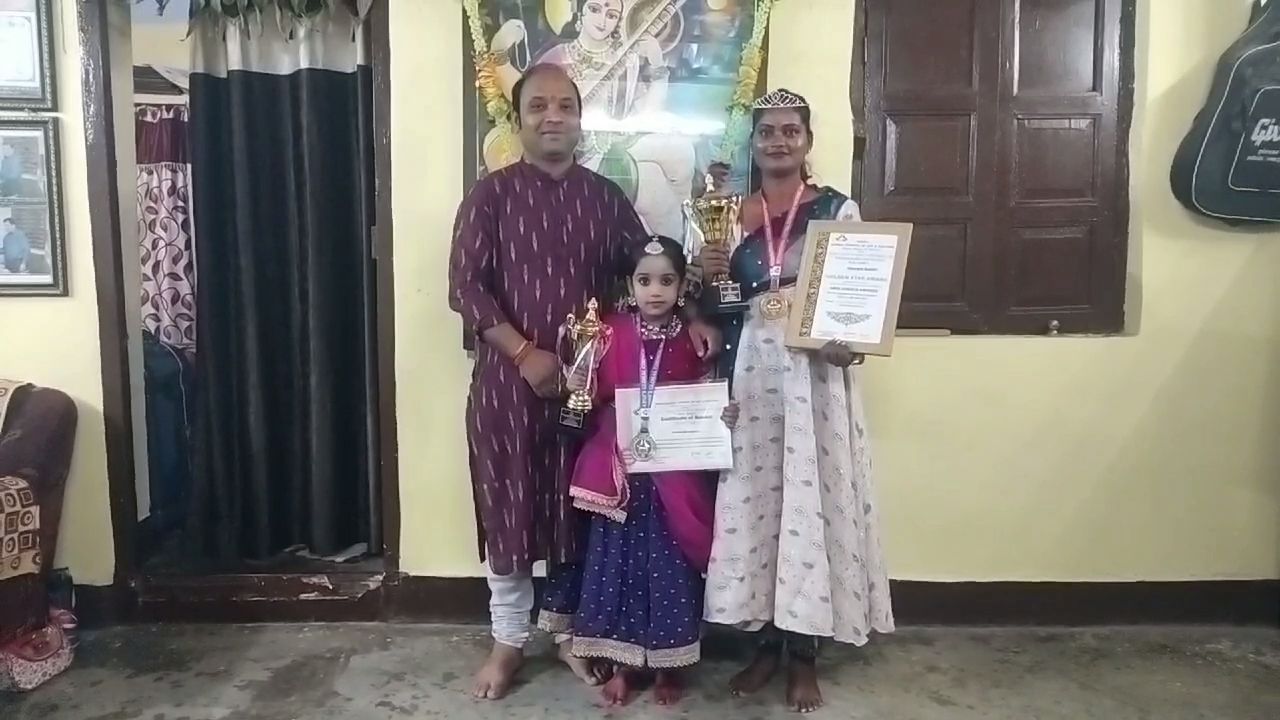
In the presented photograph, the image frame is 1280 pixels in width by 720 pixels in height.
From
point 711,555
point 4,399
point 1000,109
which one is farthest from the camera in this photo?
point 1000,109

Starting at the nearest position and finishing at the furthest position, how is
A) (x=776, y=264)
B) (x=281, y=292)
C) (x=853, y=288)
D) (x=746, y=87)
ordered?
(x=853, y=288) → (x=776, y=264) → (x=746, y=87) → (x=281, y=292)

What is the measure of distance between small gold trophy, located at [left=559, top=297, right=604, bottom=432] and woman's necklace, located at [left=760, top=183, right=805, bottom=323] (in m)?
0.39

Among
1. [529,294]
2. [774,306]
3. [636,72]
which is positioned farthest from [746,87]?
[529,294]

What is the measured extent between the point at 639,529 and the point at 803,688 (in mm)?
558

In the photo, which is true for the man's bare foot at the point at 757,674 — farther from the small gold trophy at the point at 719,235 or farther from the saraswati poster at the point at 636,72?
the saraswati poster at the point at 636,72

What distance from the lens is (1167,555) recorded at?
2.91 meters

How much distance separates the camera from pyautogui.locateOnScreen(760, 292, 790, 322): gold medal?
2328 millimetres

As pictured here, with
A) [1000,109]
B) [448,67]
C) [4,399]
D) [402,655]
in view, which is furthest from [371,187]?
[1000,109]

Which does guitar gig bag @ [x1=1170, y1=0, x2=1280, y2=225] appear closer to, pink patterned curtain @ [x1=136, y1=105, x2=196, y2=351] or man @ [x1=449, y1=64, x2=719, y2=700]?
man @ [x1=449, y1=64, x2=719, y2=700]

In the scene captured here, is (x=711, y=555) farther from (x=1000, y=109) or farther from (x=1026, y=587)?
(x=1000, y=109)

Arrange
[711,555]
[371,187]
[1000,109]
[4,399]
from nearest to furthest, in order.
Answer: [711,555], [4,399], [1000,109], [371,187]

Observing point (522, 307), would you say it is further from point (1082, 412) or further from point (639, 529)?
point (1082, 412)

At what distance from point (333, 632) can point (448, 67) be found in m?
1.62

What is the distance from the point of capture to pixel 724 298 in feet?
7.55
